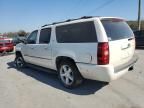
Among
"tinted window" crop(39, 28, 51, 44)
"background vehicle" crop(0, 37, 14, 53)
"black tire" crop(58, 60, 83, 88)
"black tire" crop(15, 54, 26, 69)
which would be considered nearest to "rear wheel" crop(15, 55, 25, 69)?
"black tire" crop(15, 54, 26, 69)

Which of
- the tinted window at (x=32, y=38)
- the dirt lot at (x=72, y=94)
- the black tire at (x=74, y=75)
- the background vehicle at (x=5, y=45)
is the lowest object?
the dirt lot at (x=72, y=94)

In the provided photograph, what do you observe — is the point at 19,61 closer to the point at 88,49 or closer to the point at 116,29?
the point at 88,49

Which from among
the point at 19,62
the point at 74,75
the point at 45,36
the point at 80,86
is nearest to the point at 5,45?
the point at 19,62

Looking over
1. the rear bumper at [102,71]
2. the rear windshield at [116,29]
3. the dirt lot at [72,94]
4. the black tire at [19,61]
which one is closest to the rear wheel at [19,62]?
the black tire at [19,61]

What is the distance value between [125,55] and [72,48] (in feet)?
4.59

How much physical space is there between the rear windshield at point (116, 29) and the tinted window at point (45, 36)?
218cm

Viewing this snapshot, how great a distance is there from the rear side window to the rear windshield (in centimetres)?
35

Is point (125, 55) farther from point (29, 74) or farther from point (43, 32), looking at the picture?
point (29, 74)

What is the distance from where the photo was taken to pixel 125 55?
4898 mm

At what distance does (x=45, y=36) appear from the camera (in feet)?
21.0

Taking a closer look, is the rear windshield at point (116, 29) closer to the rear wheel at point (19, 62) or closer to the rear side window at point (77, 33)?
the rear side window at point (77, 33)

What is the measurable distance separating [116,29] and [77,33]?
1.02 m

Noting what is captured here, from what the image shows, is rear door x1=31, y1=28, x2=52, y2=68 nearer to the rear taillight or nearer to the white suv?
the white suv

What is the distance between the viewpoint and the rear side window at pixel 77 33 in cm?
460
